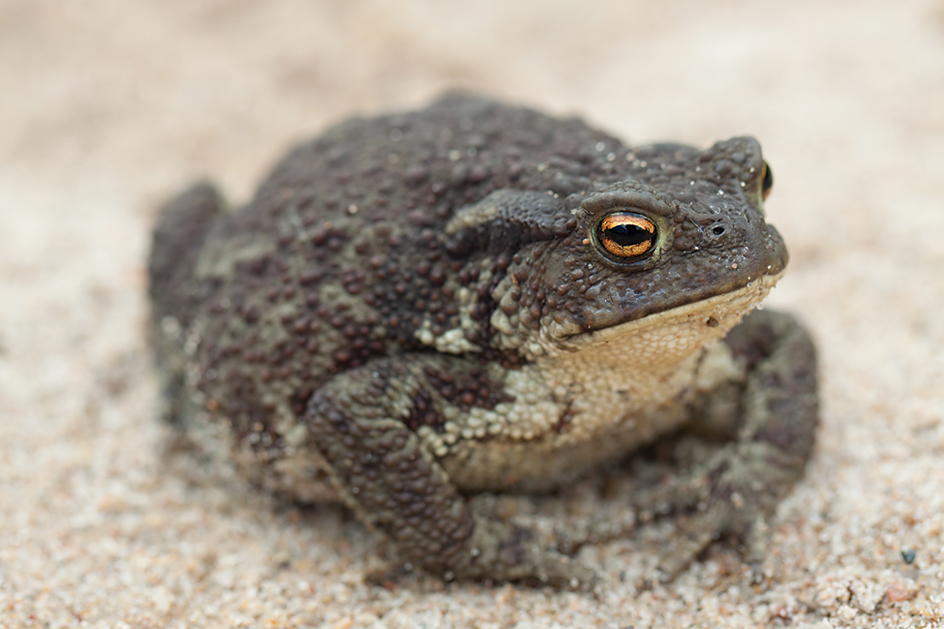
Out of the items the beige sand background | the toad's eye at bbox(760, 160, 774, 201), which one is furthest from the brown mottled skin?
the beige sand background

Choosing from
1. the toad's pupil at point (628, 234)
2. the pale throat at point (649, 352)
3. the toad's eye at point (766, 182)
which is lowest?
the pale throat at point (649, 352)

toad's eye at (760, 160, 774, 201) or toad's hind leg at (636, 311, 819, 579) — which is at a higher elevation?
toad's eye at (760, 160, 774, 201)

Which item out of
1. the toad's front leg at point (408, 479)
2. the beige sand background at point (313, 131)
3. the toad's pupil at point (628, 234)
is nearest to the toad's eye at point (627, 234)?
the toad's pupil at point (628, 234)

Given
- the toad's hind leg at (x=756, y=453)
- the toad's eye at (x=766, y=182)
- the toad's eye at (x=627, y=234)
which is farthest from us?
the toad's hind leg at (x=756, y=453)

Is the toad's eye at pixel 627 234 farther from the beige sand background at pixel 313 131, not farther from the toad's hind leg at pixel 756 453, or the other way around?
the beige sand background at pixel 313 131

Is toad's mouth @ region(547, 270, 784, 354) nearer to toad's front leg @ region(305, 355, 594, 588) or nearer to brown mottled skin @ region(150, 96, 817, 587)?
brown mottled skin @ region(150, 96, 817, 587)

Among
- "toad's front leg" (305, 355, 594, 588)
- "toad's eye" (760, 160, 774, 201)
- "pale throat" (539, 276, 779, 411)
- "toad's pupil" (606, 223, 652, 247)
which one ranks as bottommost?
"toad's front leg" (305, 355, 594, 588)

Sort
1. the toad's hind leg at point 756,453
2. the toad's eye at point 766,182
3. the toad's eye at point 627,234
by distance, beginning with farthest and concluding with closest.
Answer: the toad's hind leg at point 756,453 → the toad's eye at point 766,182 → the toad's eye at point 627,234

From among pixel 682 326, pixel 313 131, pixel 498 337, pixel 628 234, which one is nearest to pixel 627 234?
pixel 628 234
